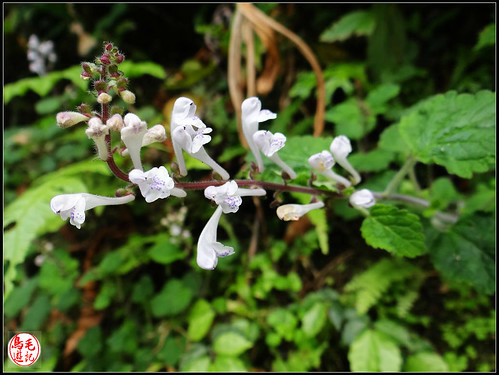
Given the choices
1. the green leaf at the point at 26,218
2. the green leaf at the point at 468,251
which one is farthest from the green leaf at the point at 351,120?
the green leaf at the point at 26,218

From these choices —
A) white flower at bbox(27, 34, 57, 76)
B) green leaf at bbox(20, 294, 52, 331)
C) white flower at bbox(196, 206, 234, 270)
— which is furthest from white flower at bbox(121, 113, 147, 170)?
white flower at bbox(27, 34, 57, 76)

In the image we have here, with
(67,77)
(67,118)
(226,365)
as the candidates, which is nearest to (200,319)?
(226,365)

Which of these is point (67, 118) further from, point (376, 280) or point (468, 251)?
point (376, 280)

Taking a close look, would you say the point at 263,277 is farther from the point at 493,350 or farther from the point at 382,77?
the point at 382,77

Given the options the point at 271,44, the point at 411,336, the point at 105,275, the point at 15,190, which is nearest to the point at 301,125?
the point at 271,44

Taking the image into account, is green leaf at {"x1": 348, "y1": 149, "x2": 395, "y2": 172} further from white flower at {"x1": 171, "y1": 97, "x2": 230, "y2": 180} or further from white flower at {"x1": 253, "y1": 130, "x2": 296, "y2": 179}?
white flower at {"x1": 171, "y1": 97, "x2": 230, "y2": 180}

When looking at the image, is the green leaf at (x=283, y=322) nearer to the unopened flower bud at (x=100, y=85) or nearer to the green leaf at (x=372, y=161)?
the green leaf at (x=372, y=161)
